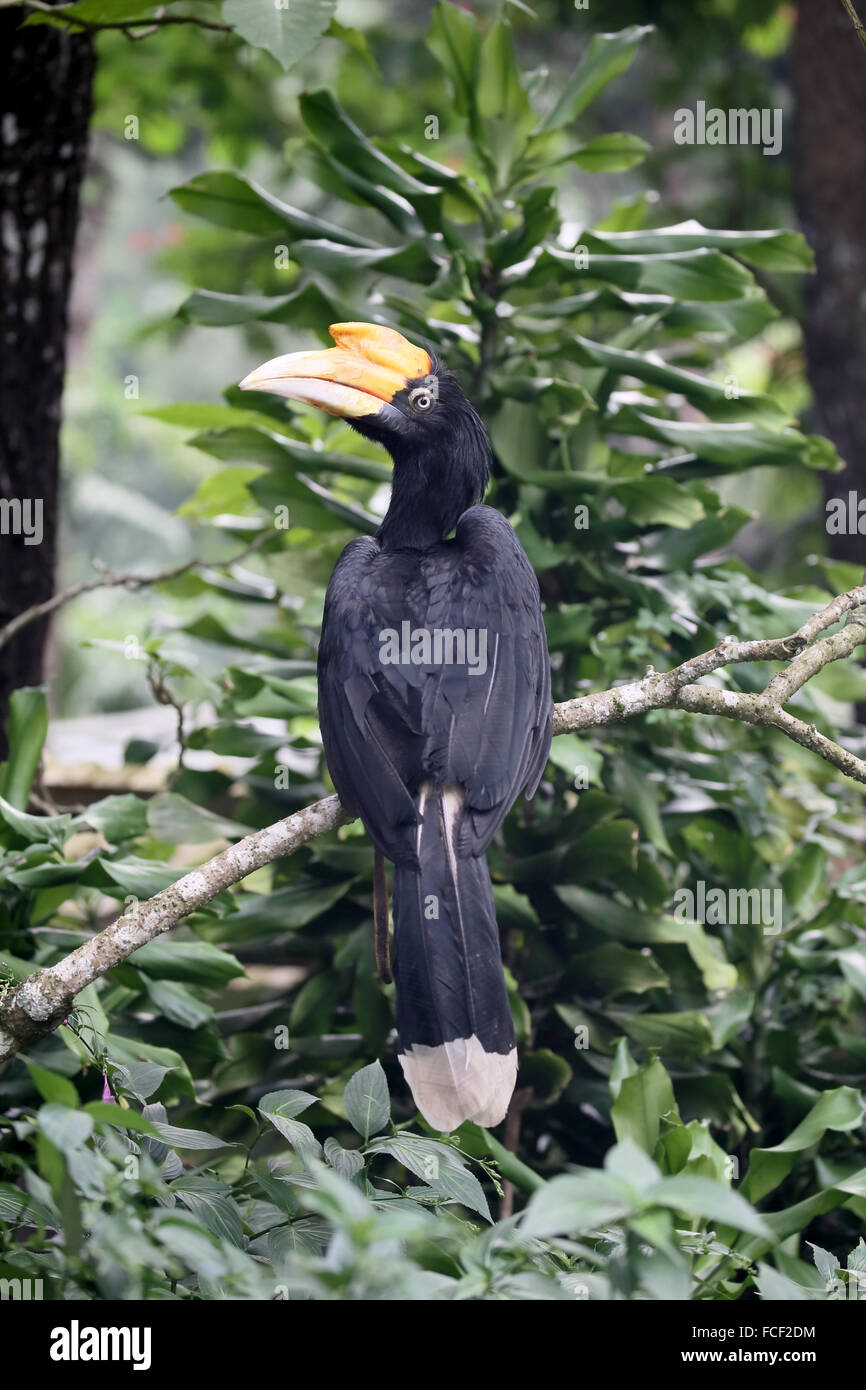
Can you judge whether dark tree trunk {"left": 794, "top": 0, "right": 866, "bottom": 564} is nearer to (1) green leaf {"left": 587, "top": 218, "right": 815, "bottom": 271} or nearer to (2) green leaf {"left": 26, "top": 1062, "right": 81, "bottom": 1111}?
(1) green leaf {"left": 587, "top": 218, "right": 815, "bottom": 271}

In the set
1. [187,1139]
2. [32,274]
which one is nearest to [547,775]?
[187,1139]

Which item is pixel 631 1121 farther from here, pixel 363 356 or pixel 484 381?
pixel 484 381

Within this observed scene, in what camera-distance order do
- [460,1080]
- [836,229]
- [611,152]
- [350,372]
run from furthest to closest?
1. [836,229]
2. [611,152]
3. [350,372]
4. [460,1080]

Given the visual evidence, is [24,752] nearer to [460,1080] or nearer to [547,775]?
[547,775]

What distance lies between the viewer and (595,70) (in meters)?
2.48

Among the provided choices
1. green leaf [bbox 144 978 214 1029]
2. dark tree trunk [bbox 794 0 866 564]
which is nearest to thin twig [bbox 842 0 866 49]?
green leaf [bbox 144 978 214 1029]

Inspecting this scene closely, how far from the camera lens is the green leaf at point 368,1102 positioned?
144 cm

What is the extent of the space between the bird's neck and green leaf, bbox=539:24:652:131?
2.92 ft

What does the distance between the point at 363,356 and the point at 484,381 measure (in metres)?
0.63

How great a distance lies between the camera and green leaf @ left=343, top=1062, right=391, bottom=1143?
Result: 1438 millimetres

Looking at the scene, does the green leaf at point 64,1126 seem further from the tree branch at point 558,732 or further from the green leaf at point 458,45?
the green leaf at point 458,45

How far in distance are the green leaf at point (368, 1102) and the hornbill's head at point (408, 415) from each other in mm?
944

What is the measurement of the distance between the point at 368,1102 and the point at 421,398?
113cm

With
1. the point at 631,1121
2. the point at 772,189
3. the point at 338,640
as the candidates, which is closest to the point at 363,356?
the point at 338,640
